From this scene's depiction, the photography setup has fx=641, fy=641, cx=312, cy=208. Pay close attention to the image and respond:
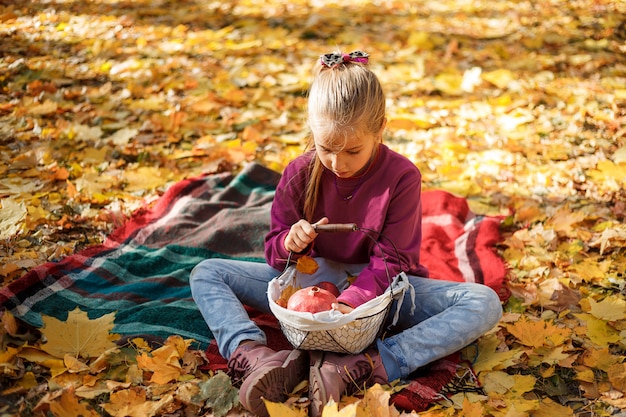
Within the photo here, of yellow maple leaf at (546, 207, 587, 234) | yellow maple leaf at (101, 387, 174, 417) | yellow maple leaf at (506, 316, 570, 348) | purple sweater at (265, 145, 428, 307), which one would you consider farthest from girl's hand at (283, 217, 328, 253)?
yellow maple leaf at (546, 207, 587, 234)

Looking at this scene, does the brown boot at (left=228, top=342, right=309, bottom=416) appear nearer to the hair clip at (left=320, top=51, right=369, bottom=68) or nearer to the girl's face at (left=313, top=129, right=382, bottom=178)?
the girl's face at (left=313, top=129, right=382, bottom=178)

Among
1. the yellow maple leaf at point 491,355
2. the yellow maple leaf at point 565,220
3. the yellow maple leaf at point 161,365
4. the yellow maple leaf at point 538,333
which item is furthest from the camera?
the yellow maple leaf at point 565,220

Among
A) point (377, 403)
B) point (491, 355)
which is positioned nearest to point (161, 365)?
point (377, 403)

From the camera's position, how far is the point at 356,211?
2365 mm

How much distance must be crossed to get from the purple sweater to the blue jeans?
0.09m

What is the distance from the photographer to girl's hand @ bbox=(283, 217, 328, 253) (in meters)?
2.10

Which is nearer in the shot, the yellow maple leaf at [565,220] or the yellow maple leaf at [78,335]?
the yellow maple leaf at [78,335]

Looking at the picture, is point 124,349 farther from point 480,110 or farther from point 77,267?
point 480,110

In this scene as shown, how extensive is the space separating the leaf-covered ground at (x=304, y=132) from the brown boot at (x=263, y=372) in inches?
5.2

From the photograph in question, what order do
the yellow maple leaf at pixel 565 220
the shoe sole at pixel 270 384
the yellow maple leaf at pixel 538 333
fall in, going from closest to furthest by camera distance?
1. the shoe sole at pixel 270 384
2. the yellow maple leaf at pixel 538 333
3. the yellow maple leaf at pixel 565 220

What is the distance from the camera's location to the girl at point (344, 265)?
2.05 m

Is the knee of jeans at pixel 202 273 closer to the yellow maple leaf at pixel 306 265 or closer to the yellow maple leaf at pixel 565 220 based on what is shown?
the yellow maple leaf at pixel 306 265

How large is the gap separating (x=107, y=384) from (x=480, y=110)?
340 centimetres

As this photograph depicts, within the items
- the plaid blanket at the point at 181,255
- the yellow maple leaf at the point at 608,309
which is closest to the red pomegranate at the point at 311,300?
the plaid blanket at the point at 181,255
